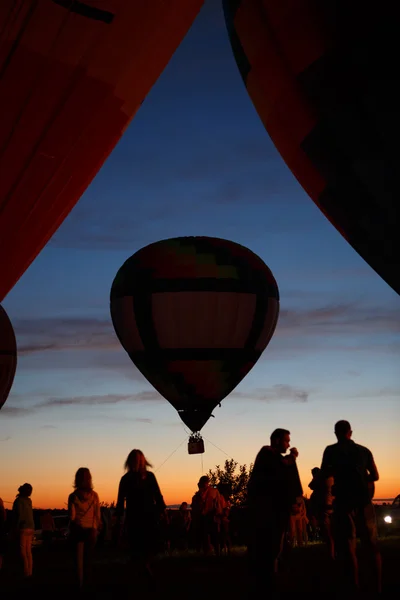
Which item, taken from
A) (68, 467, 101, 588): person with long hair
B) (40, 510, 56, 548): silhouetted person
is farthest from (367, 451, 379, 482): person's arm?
(40, 510, 56, 548): silhouetted person

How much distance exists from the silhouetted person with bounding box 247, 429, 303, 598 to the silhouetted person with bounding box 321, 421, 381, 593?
2.76 ft

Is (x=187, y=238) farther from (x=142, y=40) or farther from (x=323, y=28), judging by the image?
(x=323, y=28)

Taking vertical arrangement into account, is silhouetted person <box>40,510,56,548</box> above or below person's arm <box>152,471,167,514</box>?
below

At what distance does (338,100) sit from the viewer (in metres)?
15.5

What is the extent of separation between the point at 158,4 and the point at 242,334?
11.2 metres

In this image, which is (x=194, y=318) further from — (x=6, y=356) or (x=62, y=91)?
(x=62, y=91)

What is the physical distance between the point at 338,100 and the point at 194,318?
40.3 ft

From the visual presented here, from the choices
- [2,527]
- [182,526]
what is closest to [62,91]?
[2,527]

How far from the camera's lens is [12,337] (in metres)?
32.0

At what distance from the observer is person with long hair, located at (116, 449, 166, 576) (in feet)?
32.6

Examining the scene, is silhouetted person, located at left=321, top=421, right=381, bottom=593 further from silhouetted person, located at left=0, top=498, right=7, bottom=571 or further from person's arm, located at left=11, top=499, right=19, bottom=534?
person's arm, located at left=11, top=499, right=19, bottom=534

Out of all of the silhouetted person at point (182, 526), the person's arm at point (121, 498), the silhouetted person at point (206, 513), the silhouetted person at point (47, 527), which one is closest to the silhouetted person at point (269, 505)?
the person's arm at point (121, 498)

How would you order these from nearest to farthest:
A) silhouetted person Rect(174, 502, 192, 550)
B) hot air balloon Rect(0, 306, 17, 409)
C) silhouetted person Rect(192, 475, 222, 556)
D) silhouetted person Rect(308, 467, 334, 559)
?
silhouetted person Rect(308, 467, 334, 559) < silhouetted person Rect(192, 475, 222, 556) < silhouetted person Rect(174, 502, 192, 550) < hot air balloon Rect(0, 306, 17, 409)

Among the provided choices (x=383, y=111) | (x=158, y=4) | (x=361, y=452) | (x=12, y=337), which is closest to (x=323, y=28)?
(x=383, y=111)
